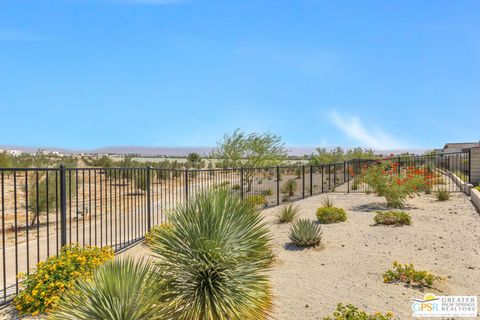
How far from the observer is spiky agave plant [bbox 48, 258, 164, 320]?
3.95 m

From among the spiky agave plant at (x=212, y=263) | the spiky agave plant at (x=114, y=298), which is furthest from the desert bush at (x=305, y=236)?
the spiky agave plant at (x=114, y=298)

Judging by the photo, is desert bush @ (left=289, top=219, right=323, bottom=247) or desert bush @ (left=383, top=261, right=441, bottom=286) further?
desert bush @ (left=289, top=219, right=323, bottom=247)

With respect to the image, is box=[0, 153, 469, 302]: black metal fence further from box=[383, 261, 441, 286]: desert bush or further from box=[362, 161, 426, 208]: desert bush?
box=[362, 161, 426, 208]: desert bush

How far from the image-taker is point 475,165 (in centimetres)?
1941

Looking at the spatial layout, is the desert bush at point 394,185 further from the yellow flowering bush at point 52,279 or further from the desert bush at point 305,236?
the yellow flowering bush at point 52,279

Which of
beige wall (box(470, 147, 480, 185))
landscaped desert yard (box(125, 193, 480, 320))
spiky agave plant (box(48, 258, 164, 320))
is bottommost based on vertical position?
landscaped desert yard (box(125, 193, 480, 320))

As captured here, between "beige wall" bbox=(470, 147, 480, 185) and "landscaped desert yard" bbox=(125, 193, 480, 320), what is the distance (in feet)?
24.2

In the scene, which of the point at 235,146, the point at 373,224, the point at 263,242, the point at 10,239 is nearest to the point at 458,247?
the point at 373,224

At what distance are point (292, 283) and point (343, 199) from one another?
12.4 meters

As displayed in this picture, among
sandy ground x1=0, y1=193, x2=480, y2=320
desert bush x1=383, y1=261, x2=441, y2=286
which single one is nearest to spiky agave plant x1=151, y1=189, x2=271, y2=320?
sandy ground x1=0, y1=193, x2=480, y2=320

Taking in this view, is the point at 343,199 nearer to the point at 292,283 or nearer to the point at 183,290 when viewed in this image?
the point at 292,283

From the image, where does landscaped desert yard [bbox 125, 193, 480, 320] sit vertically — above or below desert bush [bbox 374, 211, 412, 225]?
below

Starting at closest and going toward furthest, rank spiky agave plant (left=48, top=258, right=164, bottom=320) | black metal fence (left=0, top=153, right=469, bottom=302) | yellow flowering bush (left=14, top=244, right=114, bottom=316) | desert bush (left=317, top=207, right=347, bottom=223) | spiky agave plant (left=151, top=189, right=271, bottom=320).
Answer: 1. spiky agave plant (left=48, top=258, right=164, bottom=320)
2. spiky agave plant (left=151, top=189, right=271, bottom=320)
3. yellow flowering bush (left=14, top=244, right=114, bottom=316)
4. black metal fence (left=0, top=153, right=469, bottom=302)
5. desert bush (left=317, top=207, right=347, bottom=223)

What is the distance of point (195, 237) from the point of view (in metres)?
4.91
